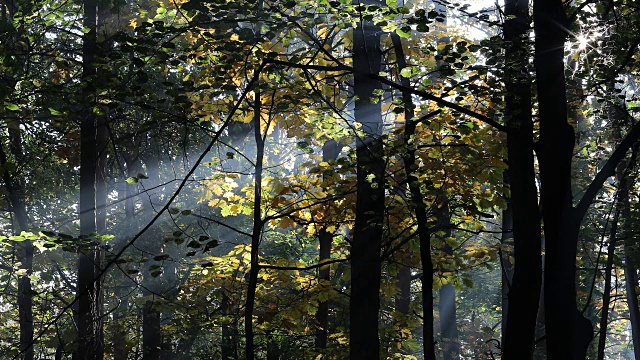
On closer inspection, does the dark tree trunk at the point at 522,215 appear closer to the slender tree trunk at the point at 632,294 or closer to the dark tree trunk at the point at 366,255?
the dark tree trunk at the point at 366,255

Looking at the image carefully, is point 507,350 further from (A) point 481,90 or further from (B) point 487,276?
(B) point 487,276

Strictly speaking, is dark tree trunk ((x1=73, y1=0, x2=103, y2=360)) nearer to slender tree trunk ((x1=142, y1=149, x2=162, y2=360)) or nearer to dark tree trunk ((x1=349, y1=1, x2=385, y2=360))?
slender tree trunk ((x1=142, y1=149, x2=162, y2=360))

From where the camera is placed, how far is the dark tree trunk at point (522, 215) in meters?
5.43

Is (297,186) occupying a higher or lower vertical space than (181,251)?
lower

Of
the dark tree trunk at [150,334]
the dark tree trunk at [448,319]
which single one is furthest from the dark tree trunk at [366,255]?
the dark tree trunk at [448,319]

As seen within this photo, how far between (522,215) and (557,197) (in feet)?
2.98

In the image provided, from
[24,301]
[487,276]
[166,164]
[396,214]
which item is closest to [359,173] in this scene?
[396,214]

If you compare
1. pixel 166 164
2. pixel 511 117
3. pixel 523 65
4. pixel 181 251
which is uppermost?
pixel 166 164

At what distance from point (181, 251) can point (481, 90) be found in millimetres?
15633

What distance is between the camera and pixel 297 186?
7.95m

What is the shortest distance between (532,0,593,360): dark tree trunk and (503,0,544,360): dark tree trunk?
0.37 metres

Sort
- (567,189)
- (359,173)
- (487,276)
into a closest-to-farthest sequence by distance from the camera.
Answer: (567,189) → (359,173) → (487,276)

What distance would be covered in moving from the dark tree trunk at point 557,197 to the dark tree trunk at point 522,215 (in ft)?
1.20

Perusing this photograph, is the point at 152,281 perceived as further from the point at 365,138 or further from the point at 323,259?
the point at 365,138
